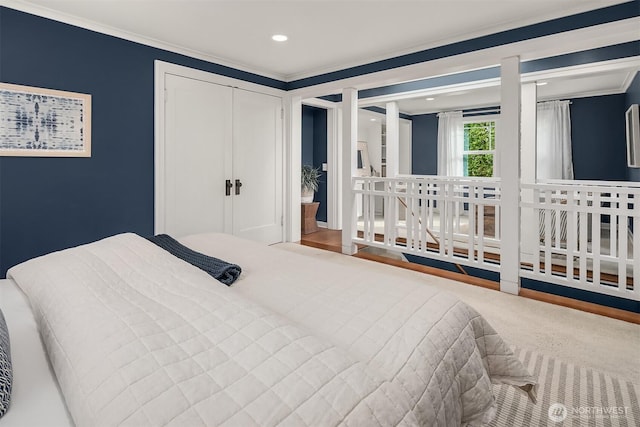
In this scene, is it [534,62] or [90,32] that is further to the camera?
[534,62]

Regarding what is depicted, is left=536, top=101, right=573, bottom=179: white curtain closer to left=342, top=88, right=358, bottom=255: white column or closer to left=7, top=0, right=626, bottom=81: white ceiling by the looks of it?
left=342, top=88, right=358, bottom=255: white column

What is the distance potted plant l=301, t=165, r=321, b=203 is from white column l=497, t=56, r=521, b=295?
3207 millimetres

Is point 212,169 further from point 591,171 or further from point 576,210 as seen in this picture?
point 591,171

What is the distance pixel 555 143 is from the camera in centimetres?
657

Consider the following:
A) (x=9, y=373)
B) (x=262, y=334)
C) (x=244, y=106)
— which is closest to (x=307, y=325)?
(x=262, y=334)

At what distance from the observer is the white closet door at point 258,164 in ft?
14.9

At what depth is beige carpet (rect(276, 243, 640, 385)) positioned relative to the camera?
2.13 m

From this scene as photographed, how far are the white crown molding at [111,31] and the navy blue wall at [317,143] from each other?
6.83 feet

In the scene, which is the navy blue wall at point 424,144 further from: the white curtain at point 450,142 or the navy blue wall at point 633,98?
the navy blue wall at point 633,98

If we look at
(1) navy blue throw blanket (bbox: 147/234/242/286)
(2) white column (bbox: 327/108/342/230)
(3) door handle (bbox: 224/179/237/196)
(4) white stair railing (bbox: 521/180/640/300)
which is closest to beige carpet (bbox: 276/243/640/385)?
(4) white stair railing (bbox: 521/180/640/300)

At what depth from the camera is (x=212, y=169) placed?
4.22m

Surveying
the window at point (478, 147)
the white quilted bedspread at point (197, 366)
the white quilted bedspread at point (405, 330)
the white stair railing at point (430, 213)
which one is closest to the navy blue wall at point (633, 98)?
the window at point (478, 147)

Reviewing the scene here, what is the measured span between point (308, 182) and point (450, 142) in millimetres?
3751

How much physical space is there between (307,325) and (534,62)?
14.7 ft
